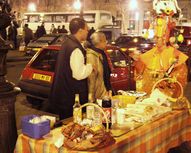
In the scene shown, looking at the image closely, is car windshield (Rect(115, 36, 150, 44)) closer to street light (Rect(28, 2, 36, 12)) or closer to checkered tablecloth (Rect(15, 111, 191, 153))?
checkered tablecloth (Rect(15, 111, 191, 153))

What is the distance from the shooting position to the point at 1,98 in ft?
12.7

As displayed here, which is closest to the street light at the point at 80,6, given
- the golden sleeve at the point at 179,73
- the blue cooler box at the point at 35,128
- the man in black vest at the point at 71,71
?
the golden sleeve at the point at 179,73

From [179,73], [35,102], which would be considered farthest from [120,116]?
[35,102]

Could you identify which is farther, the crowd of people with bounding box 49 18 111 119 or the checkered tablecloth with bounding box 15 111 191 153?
the crowd of people with bounding box 49 18 111 119

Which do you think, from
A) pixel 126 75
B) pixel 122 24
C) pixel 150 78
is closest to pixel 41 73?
pixel 126 75

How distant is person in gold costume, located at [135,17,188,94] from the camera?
5.19 meters

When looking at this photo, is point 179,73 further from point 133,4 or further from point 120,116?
point 133,4

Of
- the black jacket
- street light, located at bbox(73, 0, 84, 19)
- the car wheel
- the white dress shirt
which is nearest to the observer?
the white dress shirt

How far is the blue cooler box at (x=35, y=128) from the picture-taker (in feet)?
11.0

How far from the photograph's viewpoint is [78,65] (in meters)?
4.02

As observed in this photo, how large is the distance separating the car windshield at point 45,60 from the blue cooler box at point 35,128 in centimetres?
430

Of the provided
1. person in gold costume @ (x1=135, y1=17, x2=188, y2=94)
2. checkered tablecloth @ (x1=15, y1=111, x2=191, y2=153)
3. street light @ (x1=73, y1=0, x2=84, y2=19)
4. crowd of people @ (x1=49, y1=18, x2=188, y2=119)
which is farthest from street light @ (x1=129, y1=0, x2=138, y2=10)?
checkered tablecloth @ (x1=15, y1=111, x2=191, y2=153)

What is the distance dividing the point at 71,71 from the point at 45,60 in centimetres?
385

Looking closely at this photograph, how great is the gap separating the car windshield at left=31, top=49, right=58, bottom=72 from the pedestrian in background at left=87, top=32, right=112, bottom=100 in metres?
3.14
